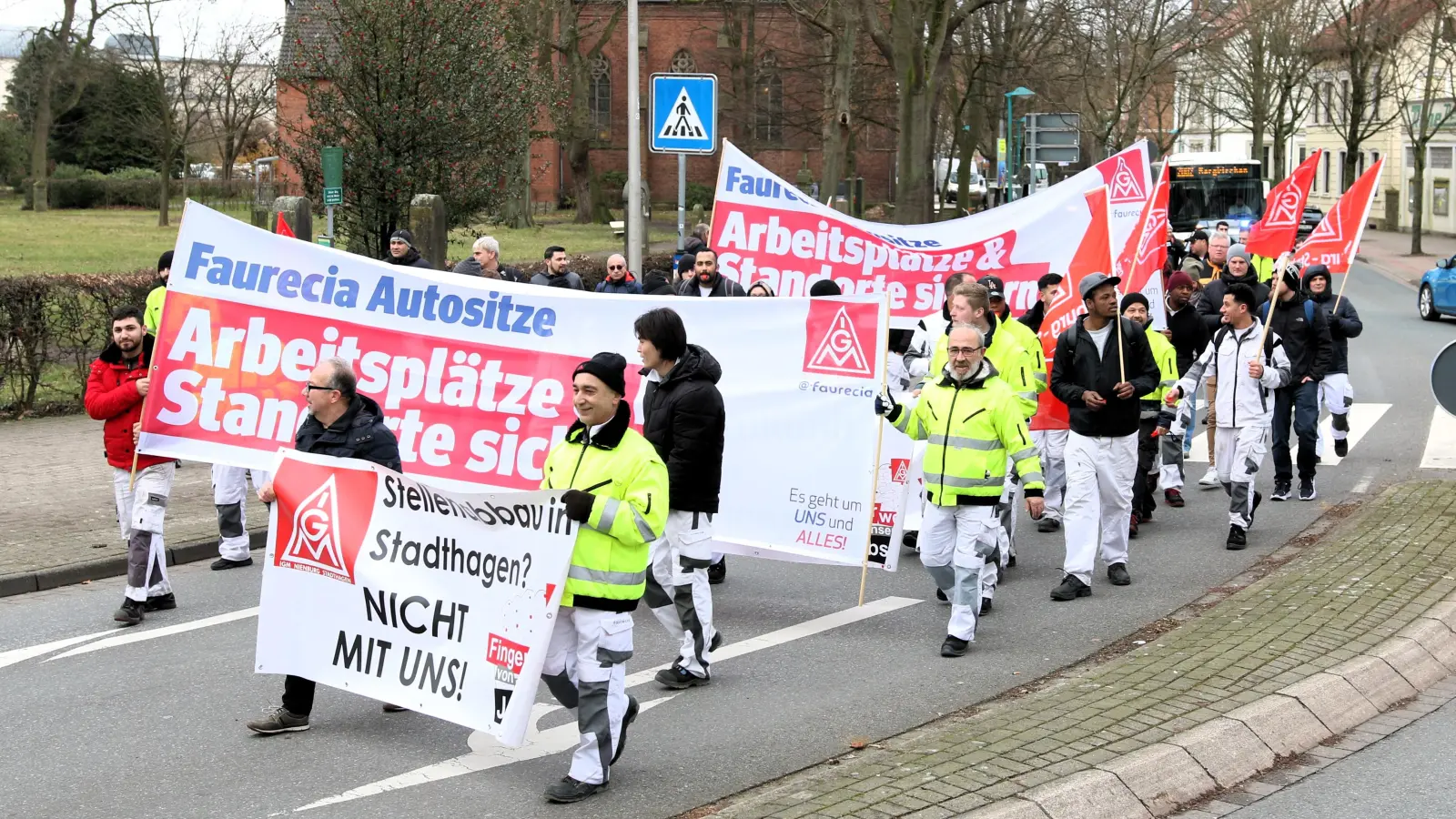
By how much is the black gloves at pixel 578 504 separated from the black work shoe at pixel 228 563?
18.7 feet

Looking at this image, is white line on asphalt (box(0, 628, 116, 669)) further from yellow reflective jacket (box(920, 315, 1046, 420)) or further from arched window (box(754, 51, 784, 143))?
arched window (box(754, 51, 784, 143))

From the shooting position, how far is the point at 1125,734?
6.38 m

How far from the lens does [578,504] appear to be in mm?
5766

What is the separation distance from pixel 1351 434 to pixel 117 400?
1210 centimetres

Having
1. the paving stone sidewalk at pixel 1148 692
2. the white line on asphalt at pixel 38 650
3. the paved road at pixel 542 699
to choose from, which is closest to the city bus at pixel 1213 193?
the paved road at pixel 542 699

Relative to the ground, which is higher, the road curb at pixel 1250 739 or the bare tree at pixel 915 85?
the bare tree at pixel 915 85

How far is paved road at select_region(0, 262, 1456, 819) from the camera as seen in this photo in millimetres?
6145

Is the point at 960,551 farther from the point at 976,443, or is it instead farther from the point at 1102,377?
the point at 1102,377

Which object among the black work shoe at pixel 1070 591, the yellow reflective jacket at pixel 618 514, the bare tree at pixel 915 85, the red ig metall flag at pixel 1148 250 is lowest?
the black work shoe at pixel 1070 591

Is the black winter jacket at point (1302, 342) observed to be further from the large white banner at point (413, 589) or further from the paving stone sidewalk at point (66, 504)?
the large white banner at point (413, 589)

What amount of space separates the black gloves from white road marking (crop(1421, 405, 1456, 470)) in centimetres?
A: 981

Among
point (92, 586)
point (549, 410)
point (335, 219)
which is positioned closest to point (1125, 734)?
point (549, 410)

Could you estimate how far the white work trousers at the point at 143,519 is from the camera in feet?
29.3

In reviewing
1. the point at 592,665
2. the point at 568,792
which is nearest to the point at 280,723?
the point at 568,792
